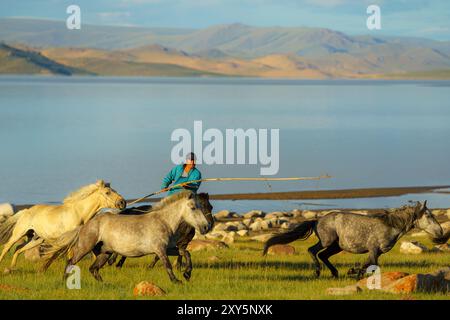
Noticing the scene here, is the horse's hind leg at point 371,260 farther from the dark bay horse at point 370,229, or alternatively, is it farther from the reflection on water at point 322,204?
the reflection on water at point 322,204

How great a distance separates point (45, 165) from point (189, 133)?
18368mm

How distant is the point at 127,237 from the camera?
14.6 m

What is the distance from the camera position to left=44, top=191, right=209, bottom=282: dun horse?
1459 centimetres

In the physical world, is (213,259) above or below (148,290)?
below

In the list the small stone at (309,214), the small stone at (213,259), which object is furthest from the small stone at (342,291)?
the small stone at (309,214)

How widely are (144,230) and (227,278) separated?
2.09m

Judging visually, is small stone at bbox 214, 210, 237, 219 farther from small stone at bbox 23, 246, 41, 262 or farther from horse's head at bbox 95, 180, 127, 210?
horse's head at bbox 95, 180, 127, 210

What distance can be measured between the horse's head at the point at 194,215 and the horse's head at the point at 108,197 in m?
1.39

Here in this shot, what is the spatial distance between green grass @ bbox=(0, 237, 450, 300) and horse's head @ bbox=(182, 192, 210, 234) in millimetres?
961

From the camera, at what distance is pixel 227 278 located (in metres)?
15.9

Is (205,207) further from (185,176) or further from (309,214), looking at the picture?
(309,214)

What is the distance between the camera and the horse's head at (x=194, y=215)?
14.7 meters

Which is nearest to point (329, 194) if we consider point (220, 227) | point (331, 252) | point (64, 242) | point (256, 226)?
point (256, 226)
